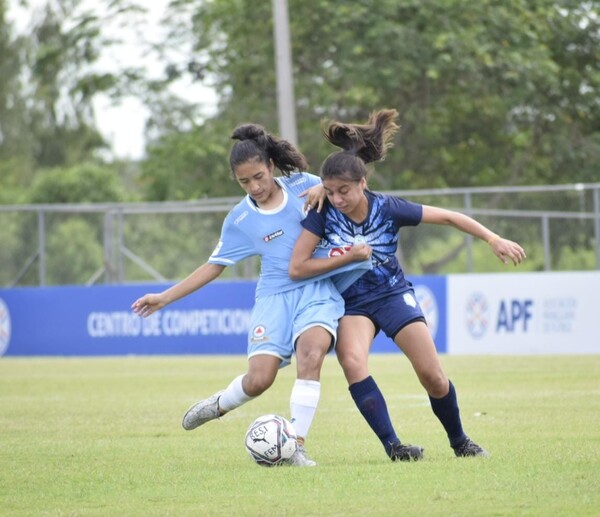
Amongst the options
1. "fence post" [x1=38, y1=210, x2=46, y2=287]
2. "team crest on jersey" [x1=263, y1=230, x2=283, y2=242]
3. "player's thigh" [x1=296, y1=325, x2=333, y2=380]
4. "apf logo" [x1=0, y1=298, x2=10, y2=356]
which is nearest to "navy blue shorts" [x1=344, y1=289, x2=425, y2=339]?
"player's thigh" [x1=296, y1=325, x2=333, y2=380]

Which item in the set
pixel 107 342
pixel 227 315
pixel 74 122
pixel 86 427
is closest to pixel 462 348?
pixel 227 315

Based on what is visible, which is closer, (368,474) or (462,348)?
(368,474)

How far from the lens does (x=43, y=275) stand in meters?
24.2

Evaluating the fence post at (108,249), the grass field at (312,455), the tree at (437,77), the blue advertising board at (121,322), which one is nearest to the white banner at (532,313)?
the blue advertising board at (121,322)

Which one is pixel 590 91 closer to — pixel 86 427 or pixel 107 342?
pixel 107 342

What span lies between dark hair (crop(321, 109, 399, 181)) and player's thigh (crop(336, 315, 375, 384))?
2.67ft

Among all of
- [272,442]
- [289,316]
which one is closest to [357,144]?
[289,316]

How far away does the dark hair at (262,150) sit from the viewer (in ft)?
25.2

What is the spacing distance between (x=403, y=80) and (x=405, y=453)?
2450 centimetres

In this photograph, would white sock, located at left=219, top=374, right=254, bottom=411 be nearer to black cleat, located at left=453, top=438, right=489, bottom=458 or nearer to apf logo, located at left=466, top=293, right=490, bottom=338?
black cleat, located at left=453, top=438, right=489, bottom=458

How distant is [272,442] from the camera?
7.38 m

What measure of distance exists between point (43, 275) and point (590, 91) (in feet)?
46.1

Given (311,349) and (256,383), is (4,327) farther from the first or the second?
(311,349)

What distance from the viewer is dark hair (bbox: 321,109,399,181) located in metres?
7.43
